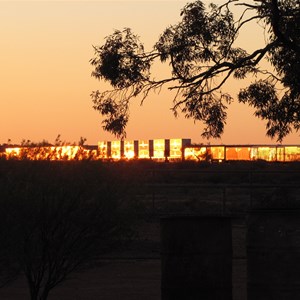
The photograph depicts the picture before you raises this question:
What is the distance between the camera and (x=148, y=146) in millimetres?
72375

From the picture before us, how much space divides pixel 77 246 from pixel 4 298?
3.62 metres

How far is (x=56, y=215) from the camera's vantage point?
48.1 feet

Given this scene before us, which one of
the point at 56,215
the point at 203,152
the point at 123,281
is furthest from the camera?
the point at 203,152

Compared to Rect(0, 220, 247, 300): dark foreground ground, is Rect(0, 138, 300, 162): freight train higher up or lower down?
higher up

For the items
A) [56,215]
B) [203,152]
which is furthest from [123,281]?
[203,152]

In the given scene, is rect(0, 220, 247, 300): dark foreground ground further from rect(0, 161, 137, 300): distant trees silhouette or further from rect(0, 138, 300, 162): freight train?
rect(0, 138, 300, 162): freight train

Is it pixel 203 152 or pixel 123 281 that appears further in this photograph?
pixel 203 152

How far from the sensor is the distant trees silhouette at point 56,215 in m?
14.3

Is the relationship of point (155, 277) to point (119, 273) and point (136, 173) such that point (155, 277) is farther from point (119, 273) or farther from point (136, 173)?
point (136, 173)

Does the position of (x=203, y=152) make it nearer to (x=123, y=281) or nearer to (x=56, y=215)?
(x=123, y=281)

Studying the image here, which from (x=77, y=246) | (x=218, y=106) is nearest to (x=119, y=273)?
(x=218, y=106)

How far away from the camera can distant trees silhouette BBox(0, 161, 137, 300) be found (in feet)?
46.8

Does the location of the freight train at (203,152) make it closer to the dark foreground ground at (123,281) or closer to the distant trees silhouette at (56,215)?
the dark foreground ground at (123,281)

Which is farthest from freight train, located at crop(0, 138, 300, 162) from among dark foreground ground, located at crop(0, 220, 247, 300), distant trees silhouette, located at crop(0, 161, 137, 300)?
distant trees silhouette, located at crop(0, 161, 137, 300)
